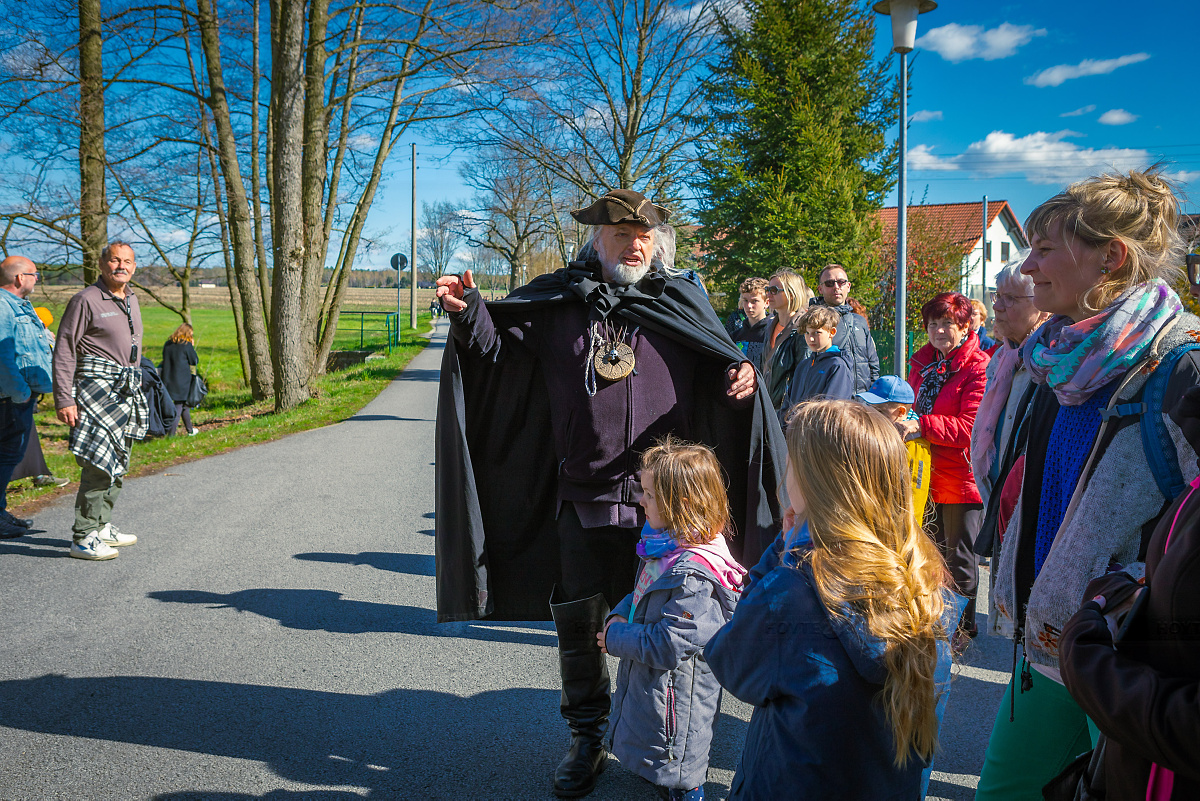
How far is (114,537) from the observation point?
19.5ft

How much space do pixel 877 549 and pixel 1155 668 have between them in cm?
68

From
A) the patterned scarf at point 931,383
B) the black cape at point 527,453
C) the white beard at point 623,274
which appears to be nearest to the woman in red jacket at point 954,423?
the patterned scarf at point 931,383

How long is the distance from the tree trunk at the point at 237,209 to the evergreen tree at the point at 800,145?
9308mm

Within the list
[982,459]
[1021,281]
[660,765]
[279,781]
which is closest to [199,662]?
[279,781]

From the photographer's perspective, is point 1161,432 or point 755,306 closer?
point 1161,432

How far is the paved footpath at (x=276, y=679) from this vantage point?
3047mm

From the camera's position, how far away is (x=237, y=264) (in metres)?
15.5

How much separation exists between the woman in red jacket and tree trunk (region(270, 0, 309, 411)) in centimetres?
1131

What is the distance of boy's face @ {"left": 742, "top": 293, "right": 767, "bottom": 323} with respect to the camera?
7.09 meters

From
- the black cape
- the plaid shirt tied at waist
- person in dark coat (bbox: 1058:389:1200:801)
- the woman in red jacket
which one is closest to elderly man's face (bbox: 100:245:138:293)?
the plaid shirt tied at waist

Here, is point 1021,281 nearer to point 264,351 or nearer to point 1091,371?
point 1091,371

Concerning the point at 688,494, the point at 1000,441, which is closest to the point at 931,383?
the point at 1000,441

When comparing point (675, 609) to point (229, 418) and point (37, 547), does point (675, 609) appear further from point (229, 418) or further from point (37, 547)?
point (229, 418)

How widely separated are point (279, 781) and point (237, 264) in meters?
14.3
